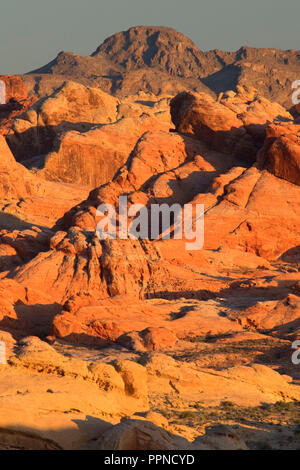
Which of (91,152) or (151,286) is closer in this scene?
(151,286)

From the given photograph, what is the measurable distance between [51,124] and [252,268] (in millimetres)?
47510

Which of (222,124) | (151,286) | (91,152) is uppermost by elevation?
(222,124)

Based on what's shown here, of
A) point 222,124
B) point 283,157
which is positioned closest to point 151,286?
point 283,157

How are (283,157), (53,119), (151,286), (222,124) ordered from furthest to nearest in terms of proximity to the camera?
(53,119)
(222,124)
(283,157)
(151,286)

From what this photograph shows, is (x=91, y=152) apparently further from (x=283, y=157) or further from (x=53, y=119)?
(x=283, y=157)

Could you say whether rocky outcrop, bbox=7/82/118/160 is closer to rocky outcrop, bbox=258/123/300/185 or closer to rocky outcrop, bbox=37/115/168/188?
rocky outcrop, bbox=37/115/168/188

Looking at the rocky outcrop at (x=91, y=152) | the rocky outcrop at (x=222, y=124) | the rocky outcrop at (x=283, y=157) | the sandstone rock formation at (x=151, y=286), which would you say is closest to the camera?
the sandstone rock formation at (x=151, y=286)

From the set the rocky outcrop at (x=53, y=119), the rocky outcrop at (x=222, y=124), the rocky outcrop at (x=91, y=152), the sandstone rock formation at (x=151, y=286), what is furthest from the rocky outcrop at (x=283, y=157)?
the rocky outcrop at (x=53, y=119)

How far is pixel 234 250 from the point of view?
53.4 m

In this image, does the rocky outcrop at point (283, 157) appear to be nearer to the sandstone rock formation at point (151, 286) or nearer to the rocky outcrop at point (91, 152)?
the sandstone rock formation at point (151, 286)

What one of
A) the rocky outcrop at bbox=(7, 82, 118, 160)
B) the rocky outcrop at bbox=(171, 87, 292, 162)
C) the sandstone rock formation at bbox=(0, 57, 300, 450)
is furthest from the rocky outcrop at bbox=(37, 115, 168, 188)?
the rocky outcrop at bbox=(7, 82, 118, 160)

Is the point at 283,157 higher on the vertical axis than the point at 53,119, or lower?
lower

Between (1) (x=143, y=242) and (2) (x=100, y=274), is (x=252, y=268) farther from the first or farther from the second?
(2) (x=100, y=274)

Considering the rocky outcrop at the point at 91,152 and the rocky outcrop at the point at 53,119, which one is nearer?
the rocky outcrop at the point at 91,152
